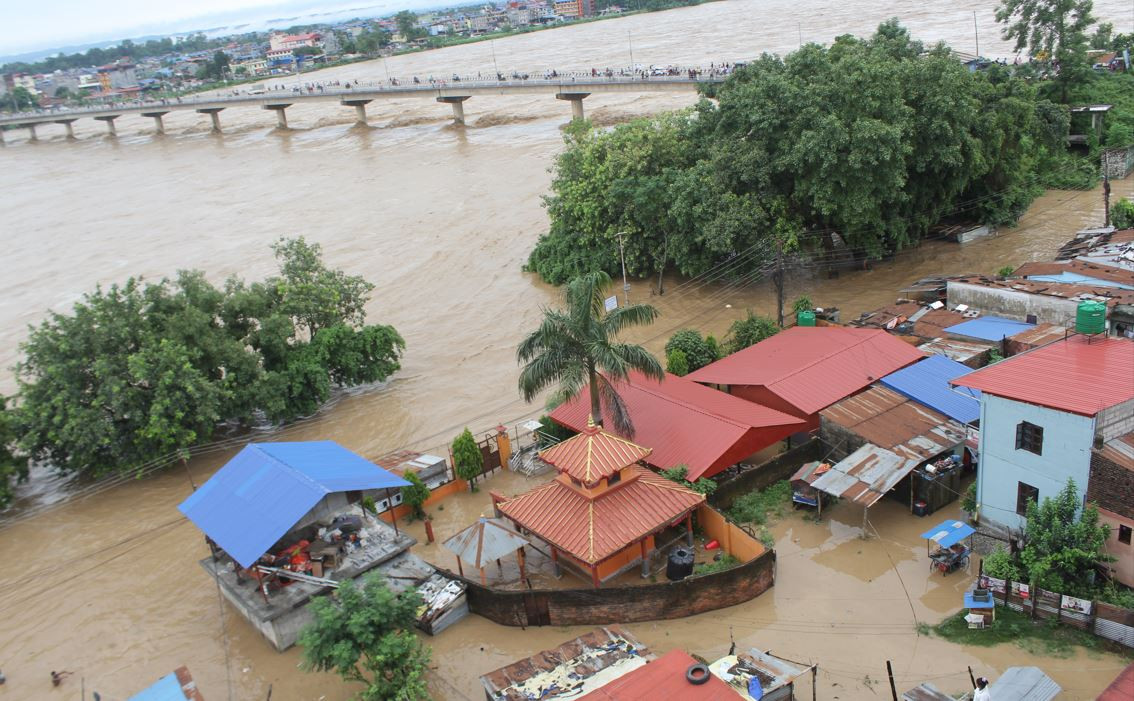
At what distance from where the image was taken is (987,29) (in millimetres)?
67812

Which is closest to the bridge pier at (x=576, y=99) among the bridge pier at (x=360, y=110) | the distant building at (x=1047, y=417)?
the bridge pier at (x=360, y=110)

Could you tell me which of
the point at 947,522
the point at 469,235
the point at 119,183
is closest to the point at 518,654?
the point at 947,522

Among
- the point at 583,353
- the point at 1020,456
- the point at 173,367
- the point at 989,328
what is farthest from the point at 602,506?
the point at 989,328

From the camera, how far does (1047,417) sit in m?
14.8

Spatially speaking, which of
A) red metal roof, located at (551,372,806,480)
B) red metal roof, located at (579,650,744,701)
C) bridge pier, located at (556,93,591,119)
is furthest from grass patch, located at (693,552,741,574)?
bridge pier, located at (556,93,591,119)

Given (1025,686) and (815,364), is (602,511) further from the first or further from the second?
(815,364)

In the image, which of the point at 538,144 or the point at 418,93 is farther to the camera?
the point at 418,93

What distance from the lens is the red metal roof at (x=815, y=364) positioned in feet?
70.0

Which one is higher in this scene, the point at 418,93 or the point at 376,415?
the point at 418,93

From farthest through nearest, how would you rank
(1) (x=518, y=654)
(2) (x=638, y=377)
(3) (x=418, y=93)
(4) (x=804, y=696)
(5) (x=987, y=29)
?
1. (3) (x=418, y=93)
2. (5) (x=987, y=29)
3. (2) (x=638, y=377)
4. (1) (x=518, y=654)
5. (4) (x=804, y=696)

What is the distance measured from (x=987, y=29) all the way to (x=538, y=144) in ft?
119

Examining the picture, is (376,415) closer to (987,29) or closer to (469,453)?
(469,453)

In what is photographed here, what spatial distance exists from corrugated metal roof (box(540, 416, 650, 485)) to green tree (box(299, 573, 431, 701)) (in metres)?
4.24

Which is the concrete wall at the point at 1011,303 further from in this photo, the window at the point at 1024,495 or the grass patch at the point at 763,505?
the grass patch at the point at 763,505
